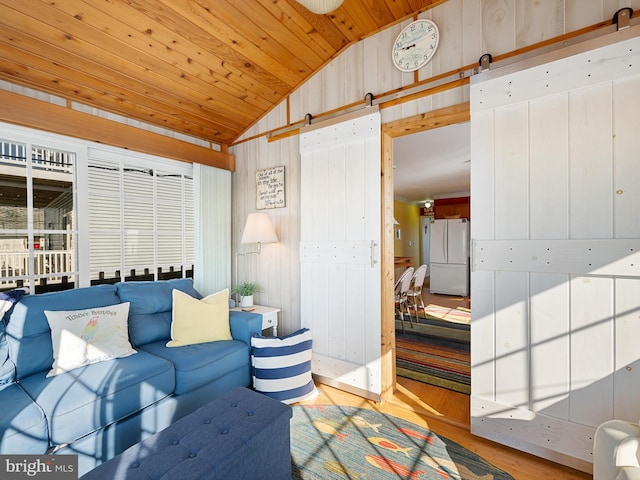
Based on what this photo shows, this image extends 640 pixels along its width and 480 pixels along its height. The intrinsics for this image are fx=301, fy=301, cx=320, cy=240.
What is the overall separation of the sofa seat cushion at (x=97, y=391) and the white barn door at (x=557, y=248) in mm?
2043

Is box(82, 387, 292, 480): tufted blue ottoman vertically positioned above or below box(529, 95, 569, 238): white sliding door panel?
below

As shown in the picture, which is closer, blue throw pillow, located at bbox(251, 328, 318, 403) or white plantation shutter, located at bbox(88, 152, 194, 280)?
blue throw pillow, located at bbox(251, 328, 318, 403)

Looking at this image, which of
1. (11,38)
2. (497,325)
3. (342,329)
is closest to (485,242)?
(497,325)

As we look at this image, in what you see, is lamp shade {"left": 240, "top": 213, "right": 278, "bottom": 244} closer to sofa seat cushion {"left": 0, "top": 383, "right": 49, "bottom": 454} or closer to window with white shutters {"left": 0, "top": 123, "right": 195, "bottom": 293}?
window with white shutters {"left": 0, "top": 123, "right": 195, "bottom": 293}

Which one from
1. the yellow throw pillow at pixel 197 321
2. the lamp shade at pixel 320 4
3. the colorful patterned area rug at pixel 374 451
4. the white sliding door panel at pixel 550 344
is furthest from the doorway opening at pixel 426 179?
the yellow throw pillow at pixel 197 321

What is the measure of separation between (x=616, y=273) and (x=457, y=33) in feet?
5.79

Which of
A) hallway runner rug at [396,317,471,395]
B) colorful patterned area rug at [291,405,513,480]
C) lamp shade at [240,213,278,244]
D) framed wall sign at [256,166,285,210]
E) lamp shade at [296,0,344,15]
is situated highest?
lamp shade at [296,0,344,15]

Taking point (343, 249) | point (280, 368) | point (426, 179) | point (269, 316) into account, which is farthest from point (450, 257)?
point (280, 368)

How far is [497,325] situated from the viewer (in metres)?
1.89

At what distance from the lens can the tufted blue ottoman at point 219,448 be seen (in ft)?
3.67

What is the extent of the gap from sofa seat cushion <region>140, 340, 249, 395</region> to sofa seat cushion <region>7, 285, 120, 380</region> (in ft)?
1.83

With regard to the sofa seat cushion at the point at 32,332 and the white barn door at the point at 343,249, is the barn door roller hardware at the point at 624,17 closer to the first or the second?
the white barn door at the point at 343,249

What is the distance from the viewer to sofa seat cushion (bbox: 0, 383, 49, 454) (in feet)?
4.34

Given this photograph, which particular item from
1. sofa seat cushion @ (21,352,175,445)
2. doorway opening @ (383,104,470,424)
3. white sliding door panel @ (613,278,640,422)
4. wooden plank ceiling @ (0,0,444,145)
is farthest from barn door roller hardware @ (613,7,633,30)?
sofa seat cushion @ (21,352,175,445)
